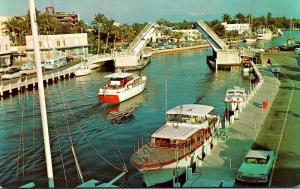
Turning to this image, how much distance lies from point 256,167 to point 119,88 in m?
12.1

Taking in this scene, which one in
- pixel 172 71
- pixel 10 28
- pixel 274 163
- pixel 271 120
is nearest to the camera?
pixel 274 163

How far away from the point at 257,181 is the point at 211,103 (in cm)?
1030

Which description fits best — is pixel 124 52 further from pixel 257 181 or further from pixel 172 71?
pixel 257 181

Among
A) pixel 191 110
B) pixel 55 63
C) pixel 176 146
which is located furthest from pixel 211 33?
pixel 176 146

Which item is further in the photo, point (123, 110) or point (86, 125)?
point (123, 110)

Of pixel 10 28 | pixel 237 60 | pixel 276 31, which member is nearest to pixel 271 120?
pixel 237 60

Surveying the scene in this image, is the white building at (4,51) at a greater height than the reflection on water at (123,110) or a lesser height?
greater

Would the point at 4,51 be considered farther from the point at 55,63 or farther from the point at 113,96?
the point at 113,96

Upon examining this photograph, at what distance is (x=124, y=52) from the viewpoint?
32.0m

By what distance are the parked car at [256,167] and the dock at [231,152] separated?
221 millimetres

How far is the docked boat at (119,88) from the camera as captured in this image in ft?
61.0

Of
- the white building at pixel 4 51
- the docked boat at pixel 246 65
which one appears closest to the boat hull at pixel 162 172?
the docked boat at pixel 246 65

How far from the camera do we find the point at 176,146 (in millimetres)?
9062

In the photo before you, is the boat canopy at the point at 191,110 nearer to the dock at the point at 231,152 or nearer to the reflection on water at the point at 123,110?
the dock at the point at 231,152
